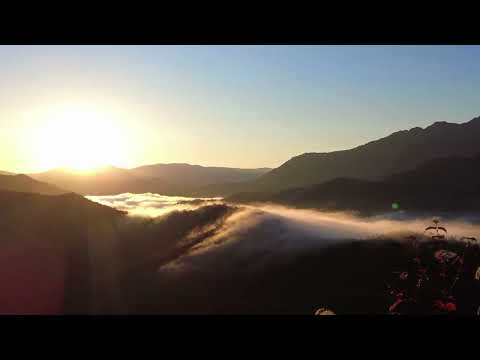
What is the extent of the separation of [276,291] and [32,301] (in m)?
5.25

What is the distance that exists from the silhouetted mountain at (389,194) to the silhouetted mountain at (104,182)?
2.42 meters

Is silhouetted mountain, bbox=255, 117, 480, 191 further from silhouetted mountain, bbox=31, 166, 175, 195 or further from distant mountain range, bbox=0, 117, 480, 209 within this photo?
silhouetted mountain, bbox=31, 166, 175, 195

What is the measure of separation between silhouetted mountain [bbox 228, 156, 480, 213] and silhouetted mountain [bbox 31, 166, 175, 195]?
7.94 ft

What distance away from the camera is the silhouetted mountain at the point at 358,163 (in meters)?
8.70

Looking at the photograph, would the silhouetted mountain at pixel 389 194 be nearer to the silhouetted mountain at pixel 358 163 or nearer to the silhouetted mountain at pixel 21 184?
the silhouetted mountain at pixel 358 163

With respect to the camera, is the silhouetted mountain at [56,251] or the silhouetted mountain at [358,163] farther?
the silhouetted mountain at [358,163]

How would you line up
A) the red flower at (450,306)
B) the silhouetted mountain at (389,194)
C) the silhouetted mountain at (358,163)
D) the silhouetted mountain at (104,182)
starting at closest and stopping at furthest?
the red flower at (450,306) → the silhouetted mountain at (104,182) → the silhouetted mountain at (358,163) → the silhouetted mountain at (389,194)

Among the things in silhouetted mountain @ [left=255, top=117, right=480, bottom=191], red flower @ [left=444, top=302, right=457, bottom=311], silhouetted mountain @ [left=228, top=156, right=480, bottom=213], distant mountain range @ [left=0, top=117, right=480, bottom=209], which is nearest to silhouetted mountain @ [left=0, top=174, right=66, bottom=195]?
distant mountain range @ [left=0, top=117, right=480, bottom=209]

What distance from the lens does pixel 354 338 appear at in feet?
12.8

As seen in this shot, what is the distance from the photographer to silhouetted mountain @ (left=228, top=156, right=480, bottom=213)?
29.6 ft

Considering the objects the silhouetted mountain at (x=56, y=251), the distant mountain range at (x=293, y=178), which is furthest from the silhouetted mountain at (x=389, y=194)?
the silhouetted mountain at (x=56, y=251)

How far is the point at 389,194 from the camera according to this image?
9.49 m

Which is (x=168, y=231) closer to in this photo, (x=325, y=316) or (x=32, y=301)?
(x=32, y=301)
